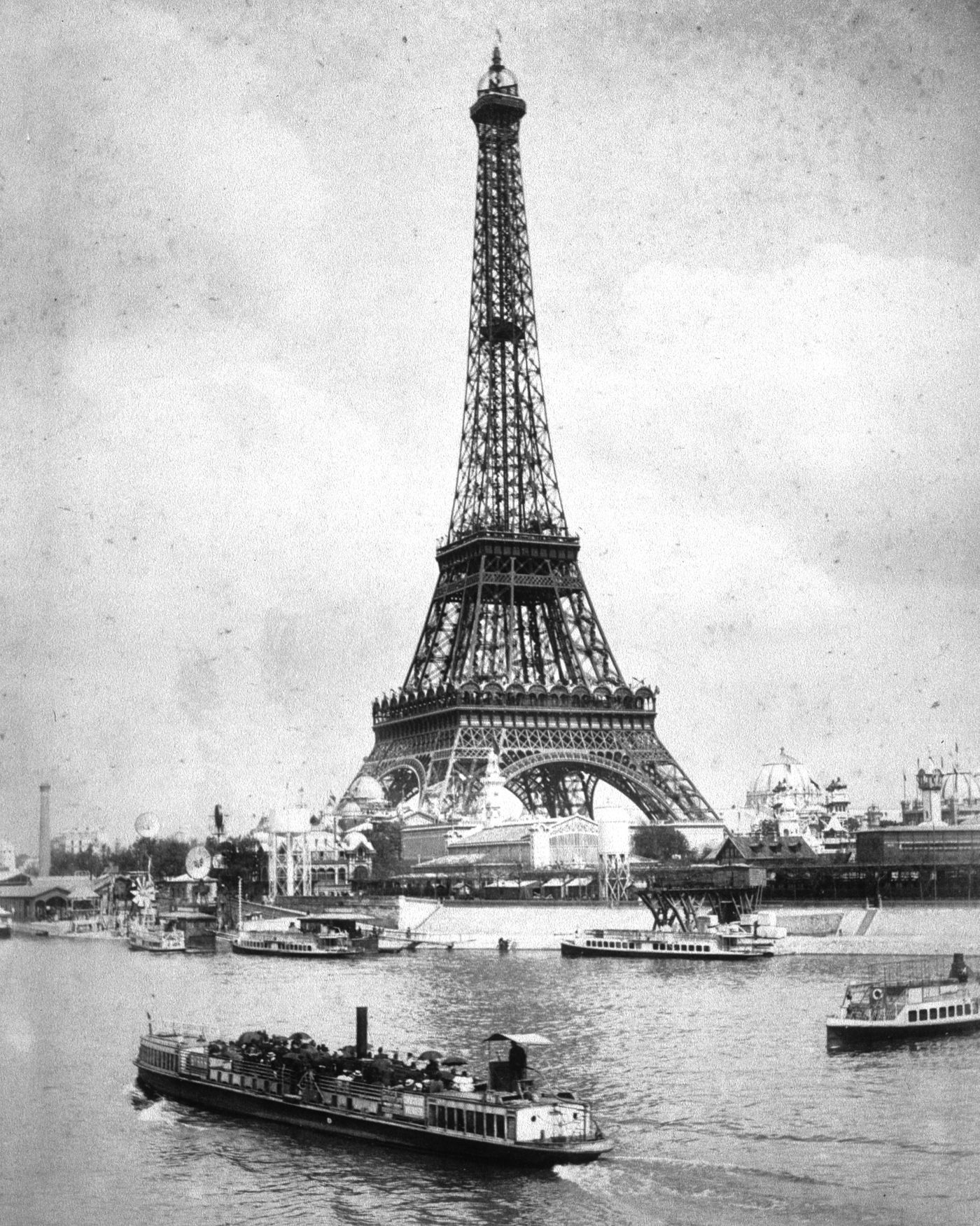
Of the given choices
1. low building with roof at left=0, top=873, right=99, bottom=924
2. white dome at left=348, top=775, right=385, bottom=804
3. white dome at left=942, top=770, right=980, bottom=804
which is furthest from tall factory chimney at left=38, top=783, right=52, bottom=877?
white dome at left=942, top=770, right=980, bottom=804

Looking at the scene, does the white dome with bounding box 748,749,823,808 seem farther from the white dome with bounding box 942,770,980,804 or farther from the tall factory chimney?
the tall factory chimney

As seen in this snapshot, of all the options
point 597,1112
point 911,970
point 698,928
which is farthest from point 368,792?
point 597,1112

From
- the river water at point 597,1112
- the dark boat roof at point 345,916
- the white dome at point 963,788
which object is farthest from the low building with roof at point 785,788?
the river water at point 597,1112

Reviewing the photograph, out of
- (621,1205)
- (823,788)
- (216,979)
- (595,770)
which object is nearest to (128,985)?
(216,979)

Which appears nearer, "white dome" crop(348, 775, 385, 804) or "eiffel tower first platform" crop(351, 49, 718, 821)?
"eiffel tower first platform" crop(351, 49, 718, 821)

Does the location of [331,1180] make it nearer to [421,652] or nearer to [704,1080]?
[704,1080]

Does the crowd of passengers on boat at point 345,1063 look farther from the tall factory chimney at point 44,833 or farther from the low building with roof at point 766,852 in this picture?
the low building with roof at point 766,852

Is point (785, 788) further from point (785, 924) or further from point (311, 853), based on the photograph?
point (785, 924)
